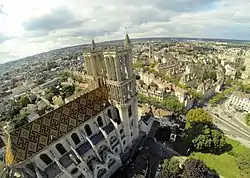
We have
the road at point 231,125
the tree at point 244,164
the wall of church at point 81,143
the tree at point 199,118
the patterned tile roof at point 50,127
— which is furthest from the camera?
the road at point 231,125

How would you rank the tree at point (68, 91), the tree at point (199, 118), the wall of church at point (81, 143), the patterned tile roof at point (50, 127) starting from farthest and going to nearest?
the tree at point (68, 91), the tree at point (199, 118), the wall of church at point (81, 143), the patterned tile roof at point (50, 127)

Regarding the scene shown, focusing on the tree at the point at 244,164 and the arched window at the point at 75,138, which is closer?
the arched window at the point at 75,138

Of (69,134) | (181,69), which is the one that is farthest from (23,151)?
(181,69)

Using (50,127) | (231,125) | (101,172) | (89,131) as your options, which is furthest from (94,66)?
(231,125)

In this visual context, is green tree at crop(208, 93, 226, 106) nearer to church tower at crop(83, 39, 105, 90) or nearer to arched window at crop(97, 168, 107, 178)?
church tower at crop(83, 39, 105, 90)

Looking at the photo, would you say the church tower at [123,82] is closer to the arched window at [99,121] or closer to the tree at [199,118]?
the arched window at [99,121]

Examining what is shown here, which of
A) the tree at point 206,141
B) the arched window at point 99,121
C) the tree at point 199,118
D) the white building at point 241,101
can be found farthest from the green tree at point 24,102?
the white building at point 241,101

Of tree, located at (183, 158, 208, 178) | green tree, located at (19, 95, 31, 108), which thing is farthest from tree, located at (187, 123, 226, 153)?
green tree, located at (19, 95, 31, 108)

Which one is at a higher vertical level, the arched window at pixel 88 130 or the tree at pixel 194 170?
the arched window at pixel 88 130
